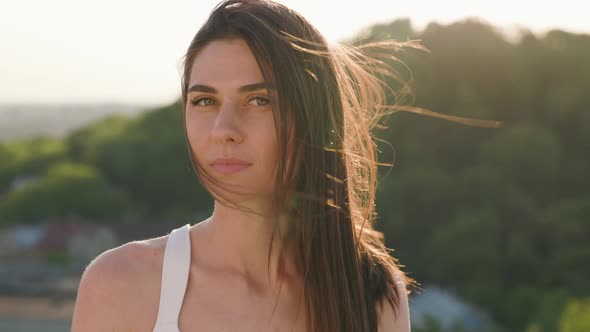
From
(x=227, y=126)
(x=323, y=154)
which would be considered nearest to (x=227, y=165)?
(x=227, y=126)

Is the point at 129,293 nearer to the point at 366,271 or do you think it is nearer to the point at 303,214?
the point at 303,214

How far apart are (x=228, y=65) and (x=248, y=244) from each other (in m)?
0.33

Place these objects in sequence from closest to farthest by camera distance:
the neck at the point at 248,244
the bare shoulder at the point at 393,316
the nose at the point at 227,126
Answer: the nose at the point at 227,126
the neck at the point at 248,244
the bare shoulder at the point at 393,316

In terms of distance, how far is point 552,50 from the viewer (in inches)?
1108

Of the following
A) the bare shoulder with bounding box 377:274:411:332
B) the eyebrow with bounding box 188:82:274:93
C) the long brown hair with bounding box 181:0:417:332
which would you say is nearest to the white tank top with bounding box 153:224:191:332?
the long brown hair with bounding box 181:0:417:332

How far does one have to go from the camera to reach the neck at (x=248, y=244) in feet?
5.31

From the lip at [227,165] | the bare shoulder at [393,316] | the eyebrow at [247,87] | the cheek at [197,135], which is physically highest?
the eyebrow at [247,87]

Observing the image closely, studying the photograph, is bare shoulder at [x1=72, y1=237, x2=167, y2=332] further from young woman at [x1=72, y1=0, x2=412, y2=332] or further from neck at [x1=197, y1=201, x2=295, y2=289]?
neck at [x1=197, y1=201, x2=295, y2=289]

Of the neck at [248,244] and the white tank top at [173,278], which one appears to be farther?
the neck at [248,244]

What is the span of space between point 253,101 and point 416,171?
87.3ft

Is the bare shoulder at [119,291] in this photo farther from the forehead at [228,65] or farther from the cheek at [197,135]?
the forehead at [228,65]

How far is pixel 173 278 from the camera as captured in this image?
61.6 inches

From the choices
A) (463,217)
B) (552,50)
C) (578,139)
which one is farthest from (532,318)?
(552,50)

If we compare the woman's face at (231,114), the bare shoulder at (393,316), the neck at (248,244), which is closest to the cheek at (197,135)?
the woman's face at (231,114)
